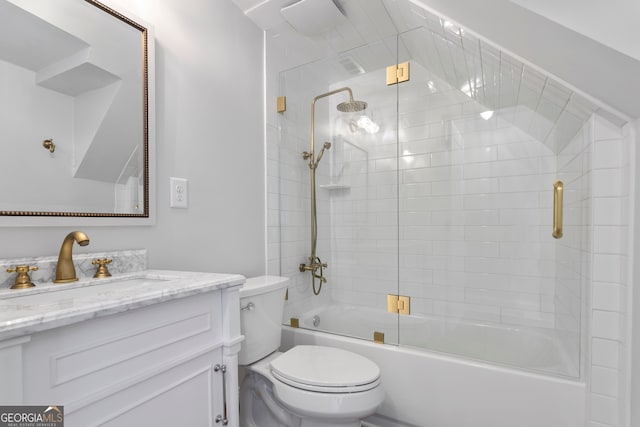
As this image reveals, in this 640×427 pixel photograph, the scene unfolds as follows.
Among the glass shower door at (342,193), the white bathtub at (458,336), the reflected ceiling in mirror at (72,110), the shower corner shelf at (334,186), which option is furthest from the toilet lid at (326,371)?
the shower corner shelf at (334,186)

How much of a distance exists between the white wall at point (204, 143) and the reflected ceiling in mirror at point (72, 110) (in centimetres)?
8

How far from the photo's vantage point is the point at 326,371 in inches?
54.1

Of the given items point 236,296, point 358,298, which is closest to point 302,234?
point 358,298

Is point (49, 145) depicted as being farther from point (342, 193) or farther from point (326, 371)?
point (342, 193)

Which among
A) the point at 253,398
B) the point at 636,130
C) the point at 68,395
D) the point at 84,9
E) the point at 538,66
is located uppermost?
the point at 84,9

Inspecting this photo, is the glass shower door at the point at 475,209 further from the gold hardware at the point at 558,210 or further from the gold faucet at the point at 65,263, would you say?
the gold faucet at the point at 65,263

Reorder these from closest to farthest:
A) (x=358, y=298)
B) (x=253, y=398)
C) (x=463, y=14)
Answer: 1. (x=463, y=14)
2. (x=253, y=398)
3. (x=358, y=298)

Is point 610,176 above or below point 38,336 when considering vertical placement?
above

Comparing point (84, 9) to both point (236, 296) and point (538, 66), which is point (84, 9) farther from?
point (538, 66)

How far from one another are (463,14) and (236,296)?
1.23m

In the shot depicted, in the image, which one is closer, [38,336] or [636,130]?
[38,336]

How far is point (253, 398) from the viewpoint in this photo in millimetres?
1648

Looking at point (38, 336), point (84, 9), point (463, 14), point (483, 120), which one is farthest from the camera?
point (483, 120)

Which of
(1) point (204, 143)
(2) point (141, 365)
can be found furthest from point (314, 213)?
(2) point (141, 365)
